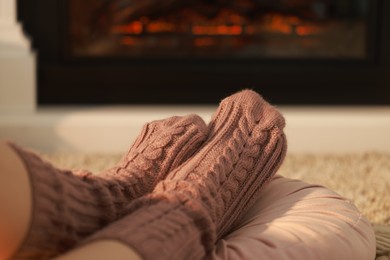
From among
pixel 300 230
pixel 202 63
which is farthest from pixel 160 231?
pixel 202 63

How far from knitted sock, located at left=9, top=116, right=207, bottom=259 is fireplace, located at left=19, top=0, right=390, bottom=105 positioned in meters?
1.36

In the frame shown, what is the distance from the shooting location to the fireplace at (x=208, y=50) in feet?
8.68

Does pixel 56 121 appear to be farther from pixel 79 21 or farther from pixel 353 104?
pixel 353 104

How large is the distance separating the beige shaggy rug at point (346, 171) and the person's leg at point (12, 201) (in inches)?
32.9

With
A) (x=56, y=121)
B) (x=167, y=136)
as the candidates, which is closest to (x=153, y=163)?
(x=167, y=136)

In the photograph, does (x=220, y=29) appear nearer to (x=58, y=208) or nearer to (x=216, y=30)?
→ (x=216, y=30)

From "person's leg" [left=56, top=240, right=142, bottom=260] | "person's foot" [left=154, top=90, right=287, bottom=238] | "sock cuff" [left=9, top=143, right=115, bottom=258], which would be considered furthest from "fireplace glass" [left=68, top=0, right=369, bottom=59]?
"person's leg" [left=56, top=240, right=142, bottom=260]

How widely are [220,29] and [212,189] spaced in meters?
1.67

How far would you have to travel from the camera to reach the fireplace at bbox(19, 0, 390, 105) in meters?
2.64

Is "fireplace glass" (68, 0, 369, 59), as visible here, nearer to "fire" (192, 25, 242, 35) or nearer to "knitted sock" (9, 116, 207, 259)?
"fire" (192, 25, 242, 35)

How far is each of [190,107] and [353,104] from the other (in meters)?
0.51

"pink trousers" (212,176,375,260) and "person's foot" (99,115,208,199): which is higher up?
"person's foot" (99,115,208,199)

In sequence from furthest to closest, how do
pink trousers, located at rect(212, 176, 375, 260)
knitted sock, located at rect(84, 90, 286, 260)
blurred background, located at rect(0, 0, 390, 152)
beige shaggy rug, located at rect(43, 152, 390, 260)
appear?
1. blurred background, located at rect(0, 0, 390, 152)
2. beige shaggy rug, located at rect(43, 152, 390, 260)
3. pink trousers, located at rect(212, 176, 375, 260)
4. knitted sock, located at rect(84, 90, 286, 260)

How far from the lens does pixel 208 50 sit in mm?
2723
